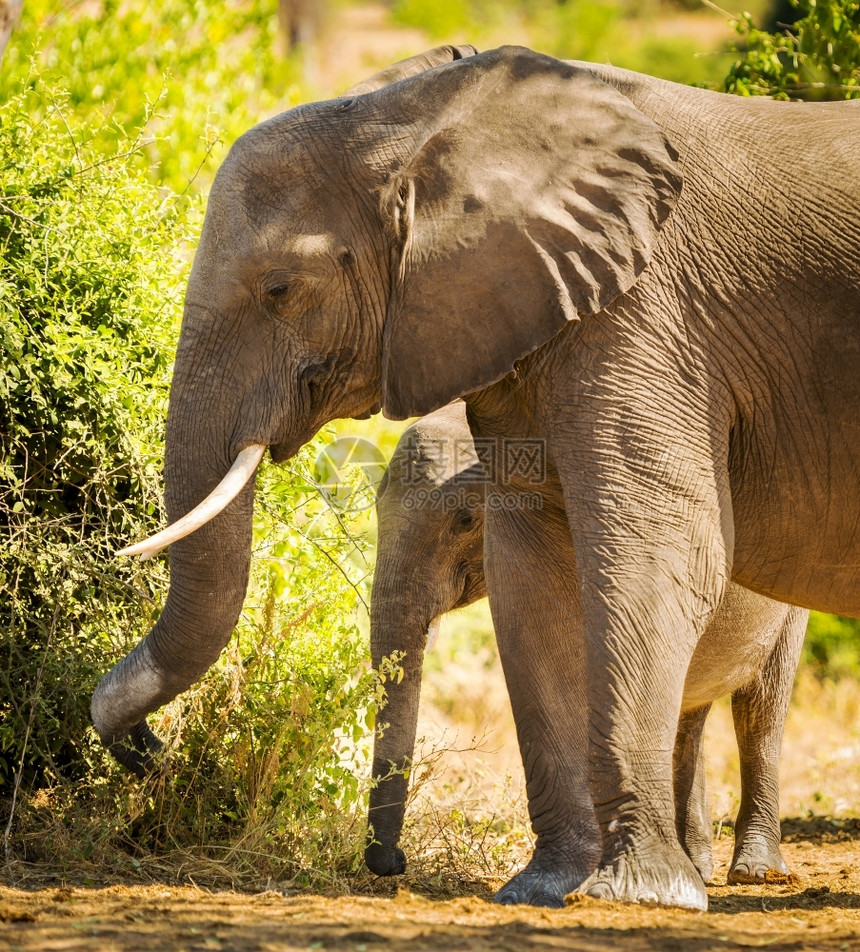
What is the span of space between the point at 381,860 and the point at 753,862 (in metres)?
2.04

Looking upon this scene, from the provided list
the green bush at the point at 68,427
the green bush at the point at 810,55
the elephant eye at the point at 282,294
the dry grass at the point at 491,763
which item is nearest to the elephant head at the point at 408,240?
the elephant eye at the point at 282,294

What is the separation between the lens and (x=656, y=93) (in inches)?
171

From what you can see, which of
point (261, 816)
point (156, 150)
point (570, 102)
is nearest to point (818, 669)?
point (156, 150)

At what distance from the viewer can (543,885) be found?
4801 mm

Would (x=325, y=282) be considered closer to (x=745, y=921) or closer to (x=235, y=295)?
(x=235, y=295)

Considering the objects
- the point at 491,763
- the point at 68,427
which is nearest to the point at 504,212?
the point at 68,427

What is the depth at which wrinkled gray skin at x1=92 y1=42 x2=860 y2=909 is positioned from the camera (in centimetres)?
400

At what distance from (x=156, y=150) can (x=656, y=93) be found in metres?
7.32

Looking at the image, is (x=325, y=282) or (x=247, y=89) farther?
(x=247, y=89)

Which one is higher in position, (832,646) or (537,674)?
(832,646)

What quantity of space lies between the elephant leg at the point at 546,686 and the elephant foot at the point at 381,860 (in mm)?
517

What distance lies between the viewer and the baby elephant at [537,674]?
4922mm

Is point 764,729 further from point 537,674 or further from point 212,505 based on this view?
point 212,505

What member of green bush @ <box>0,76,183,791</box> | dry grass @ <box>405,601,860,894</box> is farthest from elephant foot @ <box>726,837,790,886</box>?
green bush @ <box>0,76,183,791</box>
